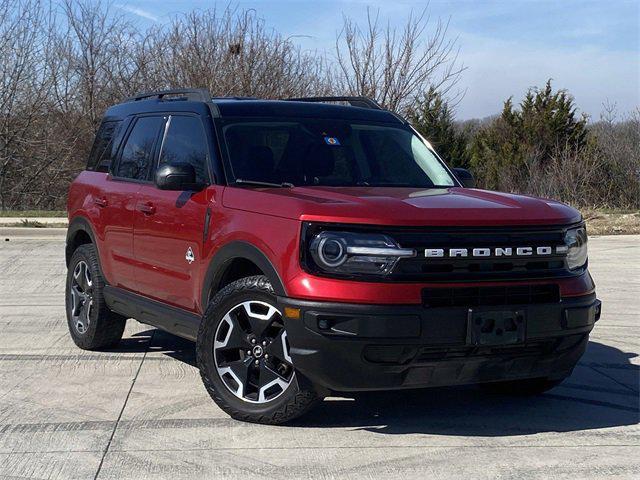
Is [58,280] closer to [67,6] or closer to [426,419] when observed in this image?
[426,419]

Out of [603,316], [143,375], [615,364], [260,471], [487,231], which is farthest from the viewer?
[603,316]

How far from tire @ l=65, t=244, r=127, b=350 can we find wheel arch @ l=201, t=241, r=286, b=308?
5.92ft

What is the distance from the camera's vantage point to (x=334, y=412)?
5484 millimetres

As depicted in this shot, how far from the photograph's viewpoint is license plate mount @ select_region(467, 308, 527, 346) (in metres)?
4.70

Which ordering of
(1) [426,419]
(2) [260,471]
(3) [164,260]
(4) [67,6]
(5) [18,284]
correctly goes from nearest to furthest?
1. (2) [260,471]
2. (1) [426,419]
3. (3) [164,260]
4. (5) [18,284]
5. (4) [67,6]

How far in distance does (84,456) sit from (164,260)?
5.58 feet

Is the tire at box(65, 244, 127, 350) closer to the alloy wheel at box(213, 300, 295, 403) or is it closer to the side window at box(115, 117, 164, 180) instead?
the side window at box(115, 117, 164, 180)

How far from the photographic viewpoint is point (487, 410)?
5648 millimetres

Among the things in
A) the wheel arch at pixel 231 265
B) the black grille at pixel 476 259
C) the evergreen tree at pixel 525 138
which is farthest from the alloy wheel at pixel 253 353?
the evergreen tree at pixel 525 138

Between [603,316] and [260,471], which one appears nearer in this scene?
[260,471]

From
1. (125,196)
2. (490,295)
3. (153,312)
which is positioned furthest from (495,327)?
(125,196)

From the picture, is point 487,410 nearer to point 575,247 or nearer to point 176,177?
point 575,247

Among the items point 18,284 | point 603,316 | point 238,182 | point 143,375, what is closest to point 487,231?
point 238,182

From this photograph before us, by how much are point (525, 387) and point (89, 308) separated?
3392 millimetres
